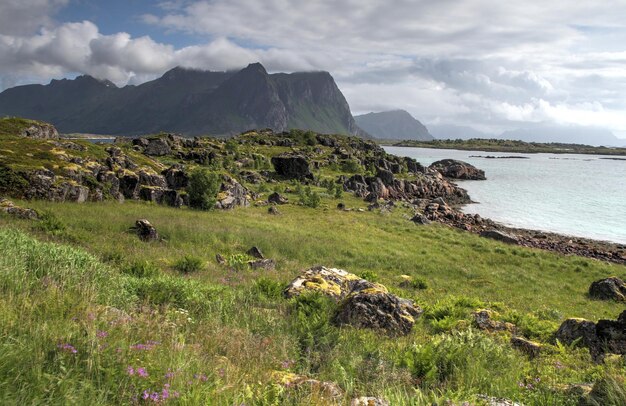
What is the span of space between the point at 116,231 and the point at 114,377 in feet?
72.2

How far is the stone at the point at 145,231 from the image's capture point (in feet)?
77.7

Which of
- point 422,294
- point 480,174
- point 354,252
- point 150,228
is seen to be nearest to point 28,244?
point 150,228

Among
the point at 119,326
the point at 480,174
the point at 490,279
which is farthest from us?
the point at 480,174

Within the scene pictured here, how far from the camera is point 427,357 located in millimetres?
7441

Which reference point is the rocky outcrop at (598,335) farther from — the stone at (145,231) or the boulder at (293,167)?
the boulder at (293,167)

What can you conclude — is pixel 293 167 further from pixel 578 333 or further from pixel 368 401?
pixel 368 401

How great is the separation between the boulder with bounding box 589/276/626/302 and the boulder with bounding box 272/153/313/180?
190 feet

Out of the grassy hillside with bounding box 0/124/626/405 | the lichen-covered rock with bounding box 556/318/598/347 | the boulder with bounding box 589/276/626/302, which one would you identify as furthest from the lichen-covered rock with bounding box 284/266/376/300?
the boulder with bounding box 589/276/626/302

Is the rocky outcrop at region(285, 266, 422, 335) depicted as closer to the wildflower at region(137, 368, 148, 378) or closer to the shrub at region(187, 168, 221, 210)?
the wildflower at region(137, 368, 148, 378)

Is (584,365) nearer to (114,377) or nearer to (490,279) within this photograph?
(114,377)

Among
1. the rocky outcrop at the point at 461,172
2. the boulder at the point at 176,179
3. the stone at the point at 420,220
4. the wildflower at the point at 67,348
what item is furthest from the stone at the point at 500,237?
the rocky outcrop at the point at 461,172

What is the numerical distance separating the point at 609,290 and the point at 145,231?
→ 99.6 feet

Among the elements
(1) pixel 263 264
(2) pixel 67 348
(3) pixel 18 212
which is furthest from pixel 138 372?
(3) pixel 18 212

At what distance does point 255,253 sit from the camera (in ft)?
83.0
